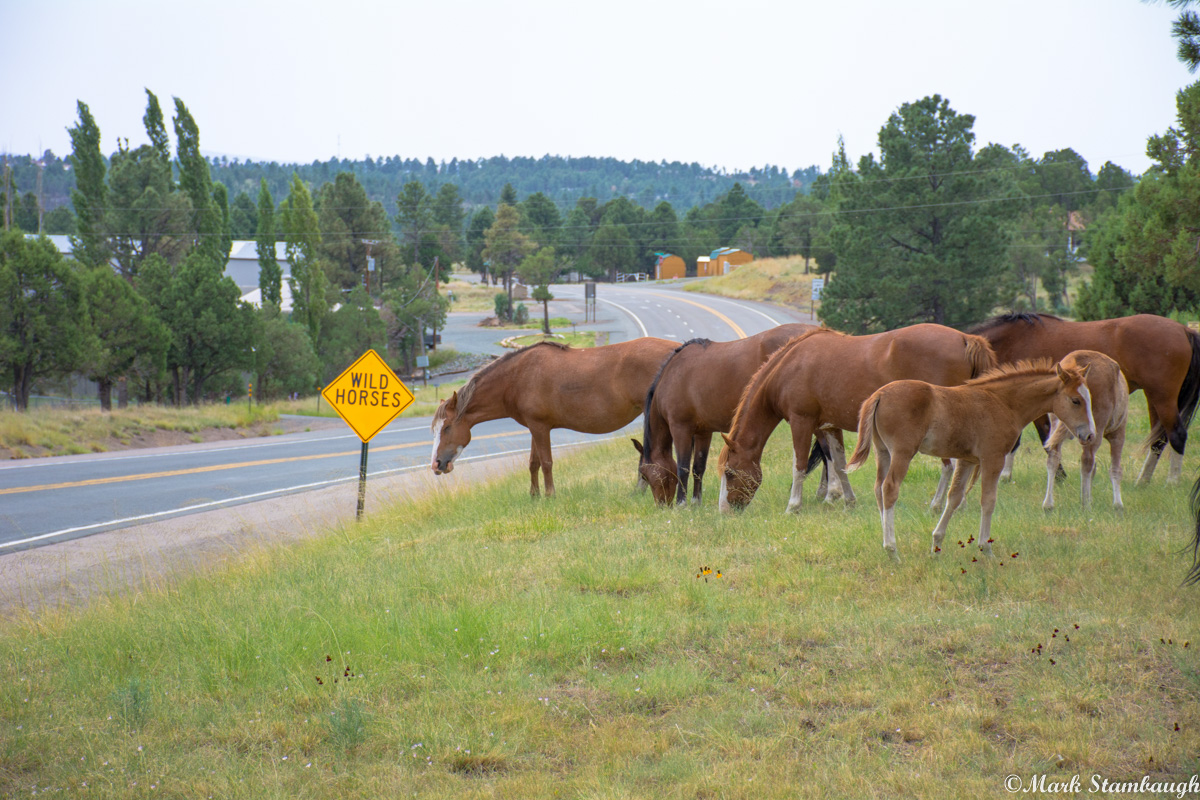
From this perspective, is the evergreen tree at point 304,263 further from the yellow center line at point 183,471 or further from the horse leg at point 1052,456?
the horse leg at point 1052,456

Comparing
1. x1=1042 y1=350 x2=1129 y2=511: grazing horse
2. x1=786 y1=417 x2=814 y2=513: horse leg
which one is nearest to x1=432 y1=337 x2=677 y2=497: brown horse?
x1=786 y1=417 x2=814 y2=513: horse leg

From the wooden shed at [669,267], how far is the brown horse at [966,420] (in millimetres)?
118957

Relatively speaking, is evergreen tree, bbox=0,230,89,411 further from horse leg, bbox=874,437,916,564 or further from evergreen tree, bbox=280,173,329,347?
horse leg, bbox=874,437,916,564

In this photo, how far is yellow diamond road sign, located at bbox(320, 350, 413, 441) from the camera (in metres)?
12.0

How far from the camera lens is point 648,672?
521 centimetres

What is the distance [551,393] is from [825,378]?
3.98 meters

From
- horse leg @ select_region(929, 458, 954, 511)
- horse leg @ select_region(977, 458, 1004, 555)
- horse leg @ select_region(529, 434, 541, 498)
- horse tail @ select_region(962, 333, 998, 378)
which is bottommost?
horse leg @ select_region(529, 434, 541, 498)

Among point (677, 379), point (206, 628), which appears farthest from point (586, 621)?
point (677, 379)

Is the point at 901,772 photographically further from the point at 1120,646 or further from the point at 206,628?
the point at 206,628

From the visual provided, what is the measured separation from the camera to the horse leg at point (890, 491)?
688 centimetres

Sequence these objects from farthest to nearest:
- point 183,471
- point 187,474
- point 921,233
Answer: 1. point 921,233
2. point 183,471
3. point 187,474

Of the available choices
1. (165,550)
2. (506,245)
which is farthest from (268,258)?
(165,550)

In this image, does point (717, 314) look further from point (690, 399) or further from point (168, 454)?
point (690, 399)

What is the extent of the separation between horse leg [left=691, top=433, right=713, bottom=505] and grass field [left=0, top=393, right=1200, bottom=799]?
1.93 meters
